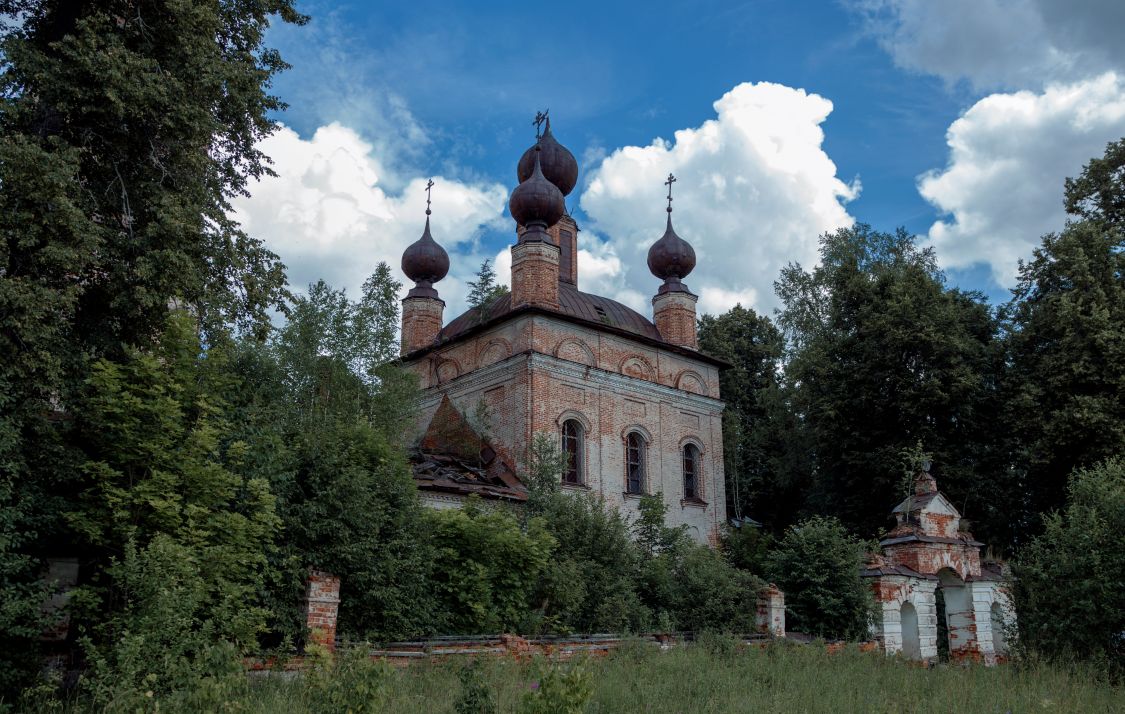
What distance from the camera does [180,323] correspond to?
31.7 feet

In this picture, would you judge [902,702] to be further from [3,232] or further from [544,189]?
[544,189]

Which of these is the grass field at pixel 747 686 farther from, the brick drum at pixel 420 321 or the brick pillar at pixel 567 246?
the brick pillar at pixel 567 246

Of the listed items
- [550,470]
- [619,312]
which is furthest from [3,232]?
[619,312]

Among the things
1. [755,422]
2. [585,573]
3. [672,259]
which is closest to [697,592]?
[585,573]

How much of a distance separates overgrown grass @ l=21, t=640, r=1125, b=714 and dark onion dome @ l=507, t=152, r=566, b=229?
14011 millimetres

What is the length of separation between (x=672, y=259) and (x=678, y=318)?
185cm

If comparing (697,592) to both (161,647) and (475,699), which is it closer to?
(475,699)

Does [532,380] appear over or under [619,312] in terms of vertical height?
under

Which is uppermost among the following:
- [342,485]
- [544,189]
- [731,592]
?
[544,189]

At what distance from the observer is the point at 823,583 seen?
14969mm

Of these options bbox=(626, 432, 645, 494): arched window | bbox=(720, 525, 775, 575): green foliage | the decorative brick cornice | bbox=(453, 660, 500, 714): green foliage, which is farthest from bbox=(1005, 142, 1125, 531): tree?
bbox=(453, 660, 500, 714): green foliage

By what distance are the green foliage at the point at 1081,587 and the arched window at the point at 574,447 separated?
1059 centimetres

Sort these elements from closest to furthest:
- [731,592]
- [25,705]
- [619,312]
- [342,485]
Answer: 1. [25,705]
2. [342,485]
3. [731,592]
4. [619,312]

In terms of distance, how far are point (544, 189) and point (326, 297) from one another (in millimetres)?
7845
